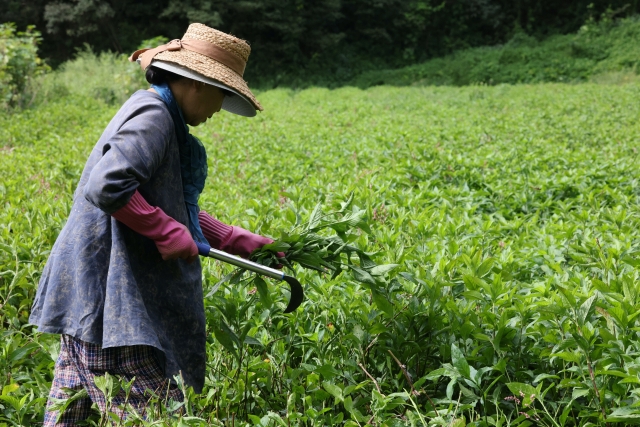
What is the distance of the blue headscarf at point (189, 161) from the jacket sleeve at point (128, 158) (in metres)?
0.13

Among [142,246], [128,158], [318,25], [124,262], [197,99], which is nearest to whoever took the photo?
[128,158]

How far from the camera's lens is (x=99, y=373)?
222cm

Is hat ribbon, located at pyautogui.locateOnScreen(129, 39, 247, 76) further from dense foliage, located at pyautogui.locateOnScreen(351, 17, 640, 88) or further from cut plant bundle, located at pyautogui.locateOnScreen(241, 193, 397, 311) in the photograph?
dense foliage, located at pyautogui.locateOnScreen(351, 17, 640, 88)

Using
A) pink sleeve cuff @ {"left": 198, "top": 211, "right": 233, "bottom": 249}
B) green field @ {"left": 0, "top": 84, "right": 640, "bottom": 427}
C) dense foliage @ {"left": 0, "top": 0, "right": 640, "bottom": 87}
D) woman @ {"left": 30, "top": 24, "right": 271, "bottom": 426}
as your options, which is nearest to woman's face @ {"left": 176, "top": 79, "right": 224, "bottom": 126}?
woman @ {"left": 30, "top": 24, "right": 271, "bottom": 426}

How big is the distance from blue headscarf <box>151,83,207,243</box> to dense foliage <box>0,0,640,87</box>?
80.9ft

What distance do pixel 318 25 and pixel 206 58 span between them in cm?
3347

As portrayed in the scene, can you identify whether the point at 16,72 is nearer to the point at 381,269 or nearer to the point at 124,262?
the point at 124,262

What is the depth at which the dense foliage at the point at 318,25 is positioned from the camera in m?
30.0

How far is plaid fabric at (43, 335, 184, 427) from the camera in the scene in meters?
2.20

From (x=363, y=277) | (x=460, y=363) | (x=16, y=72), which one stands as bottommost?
(x=16, y=72)

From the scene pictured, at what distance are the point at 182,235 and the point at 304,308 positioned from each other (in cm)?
108

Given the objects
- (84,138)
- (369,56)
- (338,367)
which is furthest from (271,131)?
(369,56)

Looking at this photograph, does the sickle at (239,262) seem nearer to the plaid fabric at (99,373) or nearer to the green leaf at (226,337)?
the green leaf at (226,337)

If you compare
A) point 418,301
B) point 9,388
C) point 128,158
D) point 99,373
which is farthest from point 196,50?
point 9,388
